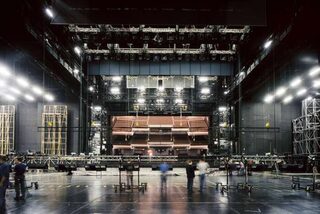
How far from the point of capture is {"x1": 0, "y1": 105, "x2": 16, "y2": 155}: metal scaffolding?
4425cm

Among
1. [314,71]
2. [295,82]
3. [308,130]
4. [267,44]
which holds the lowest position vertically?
[308,130]

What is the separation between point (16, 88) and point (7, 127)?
4633 millimetres

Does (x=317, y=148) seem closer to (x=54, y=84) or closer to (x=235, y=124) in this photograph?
(x=235, y=124)

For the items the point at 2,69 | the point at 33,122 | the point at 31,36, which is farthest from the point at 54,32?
the point at 33,122

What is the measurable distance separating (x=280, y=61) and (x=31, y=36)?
1771 centimetres

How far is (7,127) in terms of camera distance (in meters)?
44.5

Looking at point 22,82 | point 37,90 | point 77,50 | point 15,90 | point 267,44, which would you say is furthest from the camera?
point 37,90

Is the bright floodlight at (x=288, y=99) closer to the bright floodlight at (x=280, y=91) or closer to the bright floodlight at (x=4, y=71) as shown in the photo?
the bright floodlight at (x=280, y=91)

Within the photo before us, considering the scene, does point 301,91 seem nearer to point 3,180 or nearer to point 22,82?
point 22,82

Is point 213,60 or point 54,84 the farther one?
point 213,60

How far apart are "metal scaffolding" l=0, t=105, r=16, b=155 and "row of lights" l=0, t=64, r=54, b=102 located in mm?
1282

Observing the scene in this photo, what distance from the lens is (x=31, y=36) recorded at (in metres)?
26.9

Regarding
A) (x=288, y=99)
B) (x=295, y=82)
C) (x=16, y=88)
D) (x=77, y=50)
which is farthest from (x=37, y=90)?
(x=288, y=99)

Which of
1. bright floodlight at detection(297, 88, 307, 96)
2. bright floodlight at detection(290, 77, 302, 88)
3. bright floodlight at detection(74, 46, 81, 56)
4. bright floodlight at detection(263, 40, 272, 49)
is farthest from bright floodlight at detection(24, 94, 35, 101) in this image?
bright floodlight at detection(297, 88, 307, 96)
